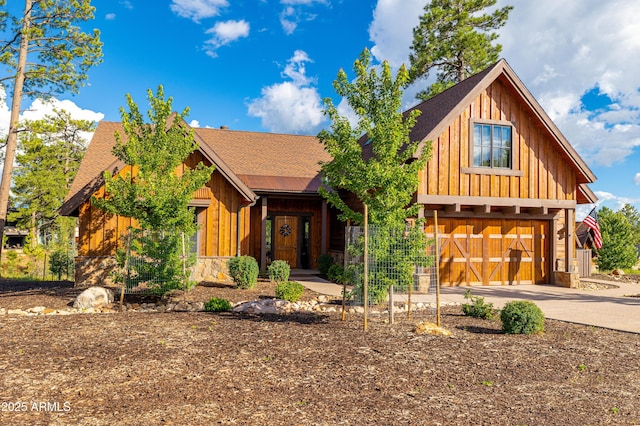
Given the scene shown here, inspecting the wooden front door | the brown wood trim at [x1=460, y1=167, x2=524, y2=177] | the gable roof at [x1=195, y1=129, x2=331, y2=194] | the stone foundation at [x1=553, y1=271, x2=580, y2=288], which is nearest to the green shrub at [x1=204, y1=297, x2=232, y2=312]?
the gable roof at [x1=195, y1=129, x2=331, y2=194]

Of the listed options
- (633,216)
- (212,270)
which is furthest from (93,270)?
(633,216)

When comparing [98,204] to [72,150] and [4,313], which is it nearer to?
[4,313]

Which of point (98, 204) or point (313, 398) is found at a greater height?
point (98, 204)

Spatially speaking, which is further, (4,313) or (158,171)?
(158,171)

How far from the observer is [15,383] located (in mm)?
6043

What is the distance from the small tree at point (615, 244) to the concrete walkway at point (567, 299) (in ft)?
24.9

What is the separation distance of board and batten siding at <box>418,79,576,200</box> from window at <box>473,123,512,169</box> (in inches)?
9.2

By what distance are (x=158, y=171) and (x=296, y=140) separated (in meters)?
13.9

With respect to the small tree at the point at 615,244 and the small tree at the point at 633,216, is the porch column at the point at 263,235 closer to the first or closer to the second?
the small tree at the point at 615,244

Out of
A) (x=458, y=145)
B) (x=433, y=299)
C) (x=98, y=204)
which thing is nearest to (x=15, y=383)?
(x=98, y=204)

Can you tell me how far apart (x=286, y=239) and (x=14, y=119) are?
1162 cm

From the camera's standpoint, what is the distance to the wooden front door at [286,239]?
2123 centimetres

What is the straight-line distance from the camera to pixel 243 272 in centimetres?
1478

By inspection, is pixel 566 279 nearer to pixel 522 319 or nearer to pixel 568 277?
pixel 568 277
